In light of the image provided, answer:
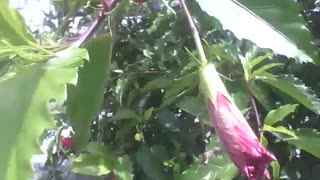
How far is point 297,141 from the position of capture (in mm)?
763

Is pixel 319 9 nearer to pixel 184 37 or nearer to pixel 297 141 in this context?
pixel 184 37

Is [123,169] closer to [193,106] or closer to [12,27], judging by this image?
[193,106]

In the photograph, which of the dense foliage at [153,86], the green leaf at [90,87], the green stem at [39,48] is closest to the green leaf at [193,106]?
the dense foliage at [153,86]

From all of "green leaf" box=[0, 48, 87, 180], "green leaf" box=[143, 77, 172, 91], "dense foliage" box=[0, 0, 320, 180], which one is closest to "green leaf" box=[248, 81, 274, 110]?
"dense foliage" box=[0, 0, 320, 180]

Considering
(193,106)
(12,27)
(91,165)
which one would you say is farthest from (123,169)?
(12,27)

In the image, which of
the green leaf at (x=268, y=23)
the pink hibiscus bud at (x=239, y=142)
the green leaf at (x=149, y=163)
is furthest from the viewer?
the green leaf at (x=149, y=163)

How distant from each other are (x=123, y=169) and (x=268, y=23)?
368mm

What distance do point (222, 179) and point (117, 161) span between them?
0.20 meters

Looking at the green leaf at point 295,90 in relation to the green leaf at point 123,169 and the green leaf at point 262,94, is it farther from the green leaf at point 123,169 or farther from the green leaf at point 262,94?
the green leaf at point 123,169

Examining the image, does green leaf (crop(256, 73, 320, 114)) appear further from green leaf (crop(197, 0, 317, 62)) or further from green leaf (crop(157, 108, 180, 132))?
green leaf (crop(157, 108, 180, 132))

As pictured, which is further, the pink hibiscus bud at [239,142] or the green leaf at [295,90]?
the green leaf at [295,90]

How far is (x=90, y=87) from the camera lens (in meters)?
0.72

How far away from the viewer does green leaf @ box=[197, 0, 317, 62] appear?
59 centimetres

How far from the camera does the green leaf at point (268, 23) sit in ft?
1.93
